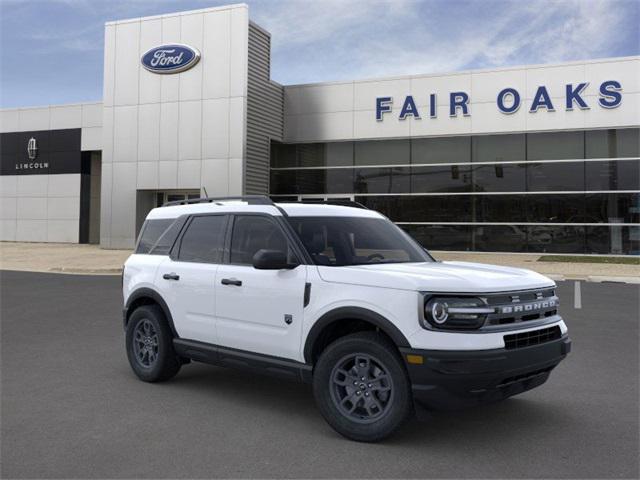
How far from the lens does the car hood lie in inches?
165

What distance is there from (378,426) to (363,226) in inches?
78.0

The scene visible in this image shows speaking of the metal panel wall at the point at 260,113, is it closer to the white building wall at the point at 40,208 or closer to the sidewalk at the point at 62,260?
the sidewalk at the point at 62,260

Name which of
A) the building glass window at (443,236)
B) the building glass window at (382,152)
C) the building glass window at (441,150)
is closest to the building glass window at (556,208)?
the building glass window at (443,236)

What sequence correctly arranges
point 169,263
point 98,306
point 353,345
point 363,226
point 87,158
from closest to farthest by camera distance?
point 353,345 < point 363,226 < point 169,263 < point 98,306 < point 87,158

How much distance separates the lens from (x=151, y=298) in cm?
623

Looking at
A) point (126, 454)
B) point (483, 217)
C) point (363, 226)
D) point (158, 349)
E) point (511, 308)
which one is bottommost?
point (126, 454)

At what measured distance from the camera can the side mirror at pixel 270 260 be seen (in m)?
4.74

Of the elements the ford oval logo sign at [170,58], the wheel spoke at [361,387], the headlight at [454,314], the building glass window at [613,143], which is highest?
the ford oval logo sign at [170,58]

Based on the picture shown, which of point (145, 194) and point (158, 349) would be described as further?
point (145, 194)

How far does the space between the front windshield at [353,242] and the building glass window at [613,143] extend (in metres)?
20.3

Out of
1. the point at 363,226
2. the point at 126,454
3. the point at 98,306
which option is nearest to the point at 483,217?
the point at 98,306

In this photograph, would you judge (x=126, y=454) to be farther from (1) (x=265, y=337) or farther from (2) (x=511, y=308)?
(2) (x=511, y=308)

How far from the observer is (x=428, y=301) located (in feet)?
13.6

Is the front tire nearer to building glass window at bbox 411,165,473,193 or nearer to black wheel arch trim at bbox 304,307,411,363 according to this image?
black wheel arch trim at bbox 304,307,411,363
